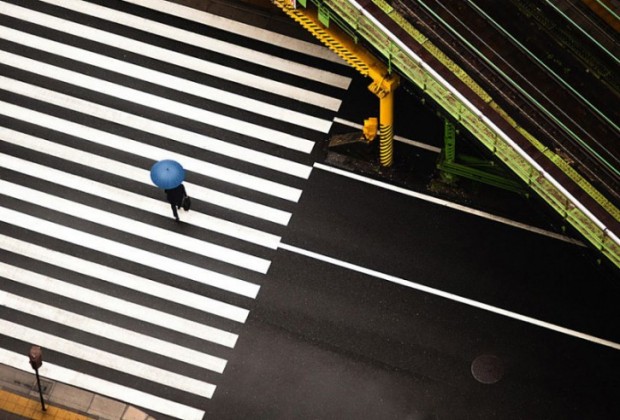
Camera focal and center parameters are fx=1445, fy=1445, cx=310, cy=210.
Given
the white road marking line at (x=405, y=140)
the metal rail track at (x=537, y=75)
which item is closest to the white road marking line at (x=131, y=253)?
the white road marking line at (x=405, y=140)

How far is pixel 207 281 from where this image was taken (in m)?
→ 41.2

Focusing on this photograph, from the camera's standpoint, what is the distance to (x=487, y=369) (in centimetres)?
3988

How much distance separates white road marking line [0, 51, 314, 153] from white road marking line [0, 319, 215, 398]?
7892 mm

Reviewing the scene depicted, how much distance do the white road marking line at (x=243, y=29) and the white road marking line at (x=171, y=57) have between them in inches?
41.0

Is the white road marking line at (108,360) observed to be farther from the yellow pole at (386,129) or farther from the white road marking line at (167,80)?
the yellow pole at (386,129)

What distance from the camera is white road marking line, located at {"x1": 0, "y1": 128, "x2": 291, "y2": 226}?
139ft

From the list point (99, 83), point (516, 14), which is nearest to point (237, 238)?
point (99, 83)

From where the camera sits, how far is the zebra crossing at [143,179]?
40.3 metres

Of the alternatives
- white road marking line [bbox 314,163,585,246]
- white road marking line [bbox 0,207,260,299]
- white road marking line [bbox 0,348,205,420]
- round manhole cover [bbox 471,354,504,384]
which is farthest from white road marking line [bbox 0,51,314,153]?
white road marking line [bbox 0,348,205,420]

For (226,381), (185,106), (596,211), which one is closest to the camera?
(596,211)

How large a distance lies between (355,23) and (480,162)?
577 cm

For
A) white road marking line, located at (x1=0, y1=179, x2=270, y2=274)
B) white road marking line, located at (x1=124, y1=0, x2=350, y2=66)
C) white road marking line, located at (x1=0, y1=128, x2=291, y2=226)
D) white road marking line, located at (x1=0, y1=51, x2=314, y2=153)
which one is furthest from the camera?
white road marking line, located at (x1=124, y1=0, x2=350, y2=66)

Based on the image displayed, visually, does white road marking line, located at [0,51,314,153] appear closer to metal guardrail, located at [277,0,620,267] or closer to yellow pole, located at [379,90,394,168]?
yellow pole, located at [379,90,394,168]

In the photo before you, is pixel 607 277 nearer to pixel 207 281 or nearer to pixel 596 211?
pixel 596 211
